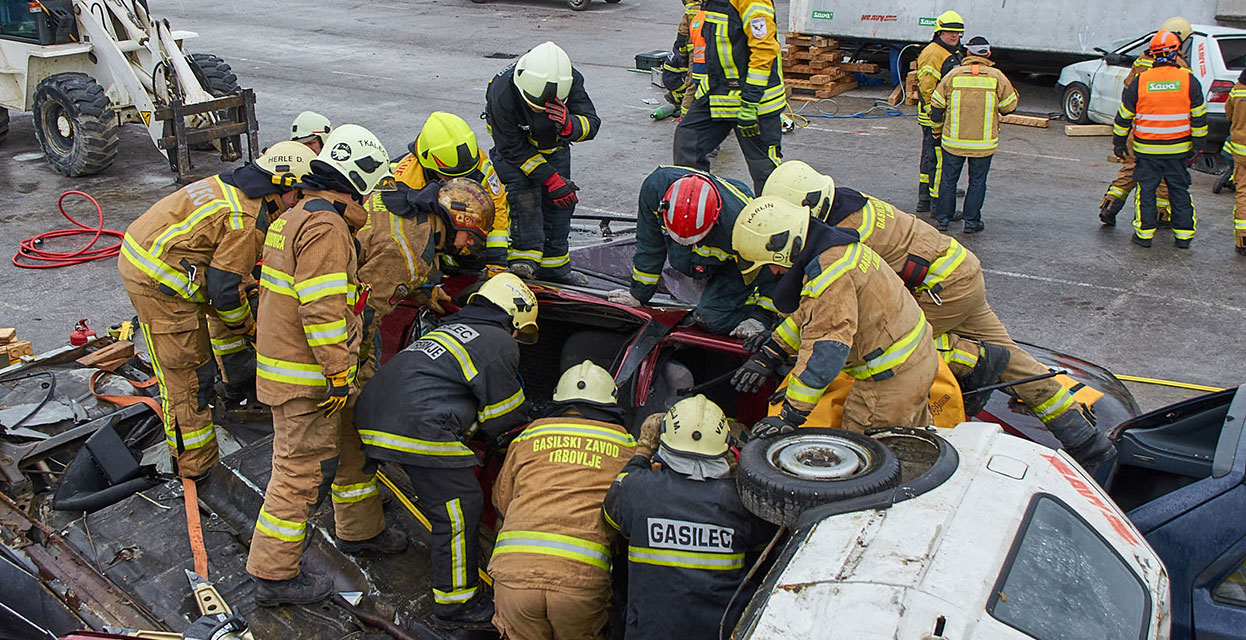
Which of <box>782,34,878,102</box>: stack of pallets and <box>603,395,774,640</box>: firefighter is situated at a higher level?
<box>782,34,878,102</box>: stack of pallets

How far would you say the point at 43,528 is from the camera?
13.5ft

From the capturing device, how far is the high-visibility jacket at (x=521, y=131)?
595 centimetres

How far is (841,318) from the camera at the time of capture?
3.74 m

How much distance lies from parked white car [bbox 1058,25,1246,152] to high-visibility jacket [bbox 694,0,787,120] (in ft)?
14.6

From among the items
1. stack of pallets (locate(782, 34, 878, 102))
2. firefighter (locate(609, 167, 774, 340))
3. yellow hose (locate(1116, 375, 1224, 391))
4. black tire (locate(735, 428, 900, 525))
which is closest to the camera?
black tire (locate(735, 428, 900, 525))

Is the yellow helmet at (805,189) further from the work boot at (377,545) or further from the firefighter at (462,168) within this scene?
the work boot at (377,545)

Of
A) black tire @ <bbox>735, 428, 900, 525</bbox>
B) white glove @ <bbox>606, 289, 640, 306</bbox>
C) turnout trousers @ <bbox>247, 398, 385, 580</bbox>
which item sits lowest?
turnout trousers @ <bbox>247, 398, 385, 580</bbox>

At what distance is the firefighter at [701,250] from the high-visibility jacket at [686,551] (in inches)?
48.5

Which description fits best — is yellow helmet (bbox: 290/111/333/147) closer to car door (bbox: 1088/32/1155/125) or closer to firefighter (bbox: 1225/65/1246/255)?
firefighter (bbox: 1225/65/1246/255)

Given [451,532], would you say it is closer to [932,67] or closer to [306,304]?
[306,304]

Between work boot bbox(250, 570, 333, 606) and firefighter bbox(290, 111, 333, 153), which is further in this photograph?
firefighter bbox(290, 111, 333, 153)

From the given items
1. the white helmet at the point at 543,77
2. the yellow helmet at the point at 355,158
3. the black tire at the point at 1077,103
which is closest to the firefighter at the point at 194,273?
the yellow helmet at the point at 355,158

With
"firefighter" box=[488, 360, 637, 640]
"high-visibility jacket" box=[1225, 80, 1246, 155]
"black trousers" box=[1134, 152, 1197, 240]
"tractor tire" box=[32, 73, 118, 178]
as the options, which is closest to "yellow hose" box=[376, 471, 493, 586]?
"firefighter" box=[488, 360, 637, 640]

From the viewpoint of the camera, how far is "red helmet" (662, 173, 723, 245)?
182 inches
